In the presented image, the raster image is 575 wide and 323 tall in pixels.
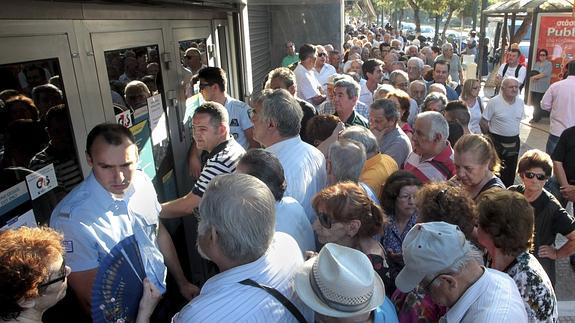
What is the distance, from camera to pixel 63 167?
244 cm

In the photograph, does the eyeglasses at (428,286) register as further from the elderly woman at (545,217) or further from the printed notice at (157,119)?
the printed notice at (157,119)

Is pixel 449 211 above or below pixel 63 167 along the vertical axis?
below

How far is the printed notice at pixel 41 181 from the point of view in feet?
7.08

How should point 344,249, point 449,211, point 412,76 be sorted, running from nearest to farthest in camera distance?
point 344,249, point 449,211, point 412,76

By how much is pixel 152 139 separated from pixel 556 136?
16.9 feet

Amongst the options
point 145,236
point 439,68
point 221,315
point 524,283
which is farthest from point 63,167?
point 439,68

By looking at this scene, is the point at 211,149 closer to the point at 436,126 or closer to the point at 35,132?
the point at 35,132

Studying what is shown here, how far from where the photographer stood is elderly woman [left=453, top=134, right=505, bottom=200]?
2.90m

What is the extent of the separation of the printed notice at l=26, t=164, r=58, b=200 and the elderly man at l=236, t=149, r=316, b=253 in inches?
39.3

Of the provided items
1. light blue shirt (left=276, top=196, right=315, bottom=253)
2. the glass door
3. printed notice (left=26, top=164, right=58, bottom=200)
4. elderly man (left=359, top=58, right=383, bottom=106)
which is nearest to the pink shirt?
elderly man (left=359, top=58, right=383, bottom=106)

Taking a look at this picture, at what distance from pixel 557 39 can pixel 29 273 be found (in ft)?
37.2

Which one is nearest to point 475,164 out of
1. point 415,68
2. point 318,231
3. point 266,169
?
point 318,231

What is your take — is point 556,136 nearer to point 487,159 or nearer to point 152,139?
point 487,159

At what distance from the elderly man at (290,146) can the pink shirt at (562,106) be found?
4.41m
